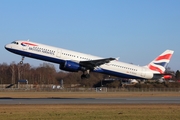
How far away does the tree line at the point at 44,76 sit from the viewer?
112300 millimetres

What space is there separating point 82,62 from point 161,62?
16808 millimetres

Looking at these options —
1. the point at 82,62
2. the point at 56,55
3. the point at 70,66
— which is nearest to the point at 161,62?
the point at 82,62

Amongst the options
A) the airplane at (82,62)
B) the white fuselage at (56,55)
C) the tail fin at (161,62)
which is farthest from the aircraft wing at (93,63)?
the tail fin at (161,62)

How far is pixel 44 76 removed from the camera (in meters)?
123

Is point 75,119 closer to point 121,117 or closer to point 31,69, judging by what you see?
point 121,117

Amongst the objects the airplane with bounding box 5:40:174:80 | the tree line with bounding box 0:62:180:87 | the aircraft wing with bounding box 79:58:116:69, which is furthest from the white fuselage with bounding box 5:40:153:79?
the tree line with bounding box 0:62:180:87

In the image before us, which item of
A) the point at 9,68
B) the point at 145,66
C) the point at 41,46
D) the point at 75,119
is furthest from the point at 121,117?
the point at 9,68

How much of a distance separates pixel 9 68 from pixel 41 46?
8400 cm

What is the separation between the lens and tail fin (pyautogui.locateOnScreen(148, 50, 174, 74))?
203 feet

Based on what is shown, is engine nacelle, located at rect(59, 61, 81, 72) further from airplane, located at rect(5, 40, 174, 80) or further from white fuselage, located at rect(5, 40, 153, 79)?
white fuselage, located at rect(5, 40, 153, 79)

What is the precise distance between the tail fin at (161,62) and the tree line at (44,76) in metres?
39.7

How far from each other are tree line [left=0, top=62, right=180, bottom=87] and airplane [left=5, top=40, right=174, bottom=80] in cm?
4333

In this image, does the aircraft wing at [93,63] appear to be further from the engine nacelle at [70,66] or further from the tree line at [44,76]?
the tree line at [44,76]

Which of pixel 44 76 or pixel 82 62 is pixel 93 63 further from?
pixel 44 76
